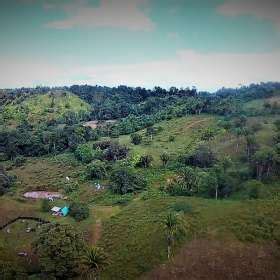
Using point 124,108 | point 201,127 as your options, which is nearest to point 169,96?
point 124,108

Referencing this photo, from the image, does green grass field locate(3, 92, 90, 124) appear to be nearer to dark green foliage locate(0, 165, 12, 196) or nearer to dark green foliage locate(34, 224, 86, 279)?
dark green foliage locate(0, 165, 12, 196)

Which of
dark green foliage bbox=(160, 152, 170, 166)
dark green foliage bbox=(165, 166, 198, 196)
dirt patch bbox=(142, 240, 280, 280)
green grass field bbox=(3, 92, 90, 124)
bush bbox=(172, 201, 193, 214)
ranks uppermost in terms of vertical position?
green grass field bbox=(3, 92, 90, 124)

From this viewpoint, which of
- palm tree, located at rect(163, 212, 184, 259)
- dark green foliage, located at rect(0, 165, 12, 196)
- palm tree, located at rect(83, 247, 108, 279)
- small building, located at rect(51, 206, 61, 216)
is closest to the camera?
palm tree, located at rect(83, 247, 108, 279)

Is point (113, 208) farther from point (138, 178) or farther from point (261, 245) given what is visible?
point (261, 245)

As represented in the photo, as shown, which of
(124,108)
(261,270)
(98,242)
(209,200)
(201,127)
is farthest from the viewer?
(124,108)

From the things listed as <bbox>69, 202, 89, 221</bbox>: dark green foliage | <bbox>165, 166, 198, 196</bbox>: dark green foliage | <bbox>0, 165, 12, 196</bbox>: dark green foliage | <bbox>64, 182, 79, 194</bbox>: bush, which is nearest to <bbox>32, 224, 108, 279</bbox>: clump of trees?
<bbox>69, 202, 89, 221</bbox>: dark green foliage
